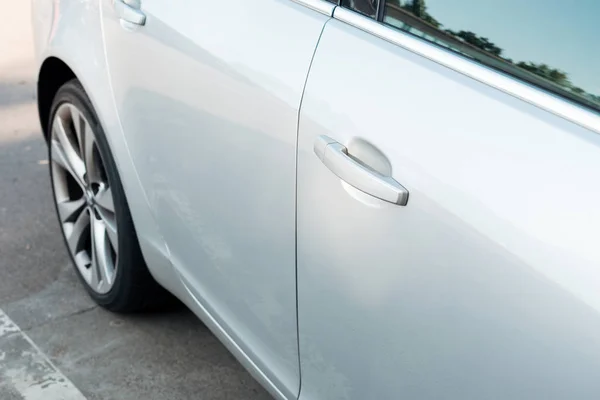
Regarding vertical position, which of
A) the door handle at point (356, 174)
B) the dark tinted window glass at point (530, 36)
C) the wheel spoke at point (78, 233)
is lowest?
the wheel spoke at point (78, 233)

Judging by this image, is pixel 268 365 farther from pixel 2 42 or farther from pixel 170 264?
pixel 2 42

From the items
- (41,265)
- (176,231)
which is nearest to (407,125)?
(176,231)

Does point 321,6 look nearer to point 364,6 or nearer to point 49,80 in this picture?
point 364,6

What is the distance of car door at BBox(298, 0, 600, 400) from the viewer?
1252 millimetres

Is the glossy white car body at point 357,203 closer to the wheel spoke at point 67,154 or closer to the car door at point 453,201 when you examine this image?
the car door at point 453,201

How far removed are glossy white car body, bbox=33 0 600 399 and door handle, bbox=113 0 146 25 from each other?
0.08ft

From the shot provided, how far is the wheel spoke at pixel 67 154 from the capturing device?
2.75 m

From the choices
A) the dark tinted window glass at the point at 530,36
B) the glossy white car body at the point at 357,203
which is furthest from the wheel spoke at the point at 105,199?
the dark tinted window glass at the point at 530,36

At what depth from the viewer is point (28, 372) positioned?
8.46 ft

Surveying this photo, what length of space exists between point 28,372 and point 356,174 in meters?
1.52

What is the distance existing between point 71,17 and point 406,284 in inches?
59.3

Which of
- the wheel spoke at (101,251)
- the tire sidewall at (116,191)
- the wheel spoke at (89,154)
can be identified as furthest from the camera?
the wheel spoke at (101,251)

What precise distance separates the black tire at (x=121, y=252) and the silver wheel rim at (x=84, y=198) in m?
0.03

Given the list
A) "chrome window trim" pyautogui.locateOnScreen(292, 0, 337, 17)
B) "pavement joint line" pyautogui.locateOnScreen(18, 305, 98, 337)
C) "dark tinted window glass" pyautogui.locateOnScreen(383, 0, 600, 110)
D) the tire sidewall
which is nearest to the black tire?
the tire sidewall
